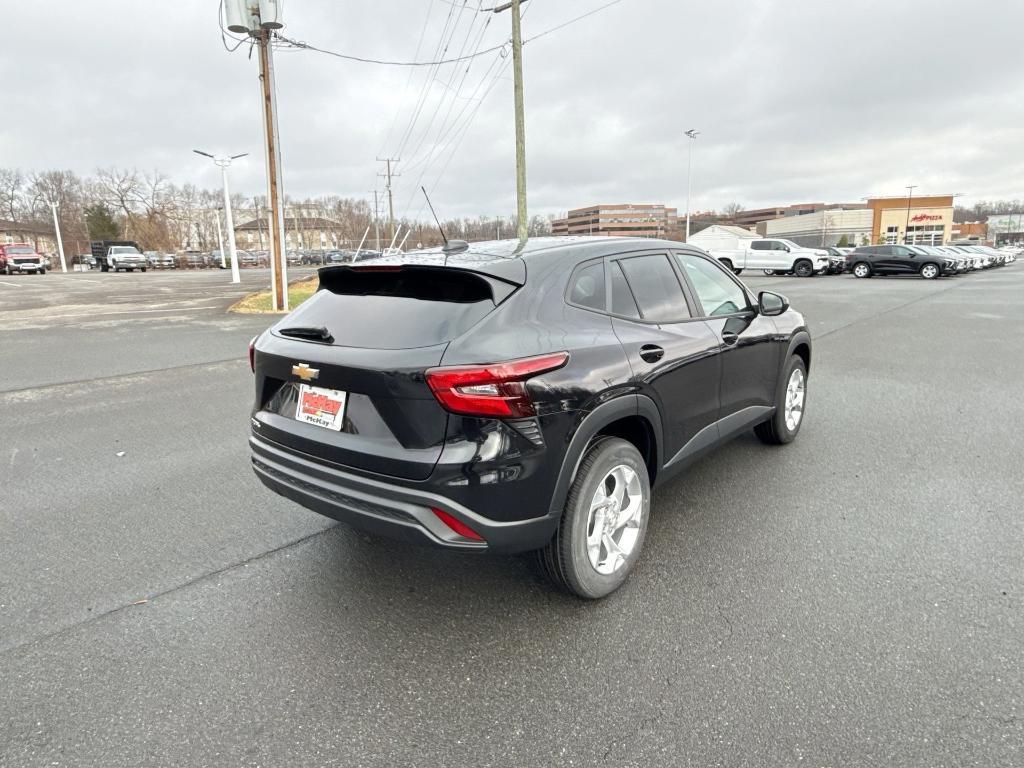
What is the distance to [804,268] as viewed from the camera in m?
31.7

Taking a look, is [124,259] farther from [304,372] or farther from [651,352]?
[651,352]

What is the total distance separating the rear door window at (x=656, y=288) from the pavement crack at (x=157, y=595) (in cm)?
220

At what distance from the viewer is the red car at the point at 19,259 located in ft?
132

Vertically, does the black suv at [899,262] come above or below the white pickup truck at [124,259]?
below

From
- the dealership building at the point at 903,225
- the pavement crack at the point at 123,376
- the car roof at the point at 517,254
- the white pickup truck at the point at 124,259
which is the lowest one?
the pavement crack at the point at 123,376

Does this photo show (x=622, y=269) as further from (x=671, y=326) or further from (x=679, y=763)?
(x=679, y=763)

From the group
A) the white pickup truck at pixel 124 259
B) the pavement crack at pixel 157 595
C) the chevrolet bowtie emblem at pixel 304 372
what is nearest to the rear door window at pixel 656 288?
the chevrolet bowtie emblem at pixel 304 372

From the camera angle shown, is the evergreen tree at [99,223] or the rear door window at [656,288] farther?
the evergreen tree at [99,223]

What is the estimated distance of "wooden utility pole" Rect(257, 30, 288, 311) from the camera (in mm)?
15000

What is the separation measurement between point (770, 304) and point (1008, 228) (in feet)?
460

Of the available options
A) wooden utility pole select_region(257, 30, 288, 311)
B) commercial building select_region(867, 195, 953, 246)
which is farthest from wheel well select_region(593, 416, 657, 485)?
commercial building select_region(867, 195, 953, 246)

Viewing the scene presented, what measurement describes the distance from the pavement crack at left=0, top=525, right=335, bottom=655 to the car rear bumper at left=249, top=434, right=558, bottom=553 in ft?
2.35

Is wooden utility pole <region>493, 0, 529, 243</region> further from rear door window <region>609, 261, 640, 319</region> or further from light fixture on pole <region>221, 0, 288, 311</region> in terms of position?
rear door window <region>609, 261, 640, 319</region>

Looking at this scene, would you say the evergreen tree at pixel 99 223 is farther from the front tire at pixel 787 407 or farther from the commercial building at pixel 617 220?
the front tire at pixel 787 407
